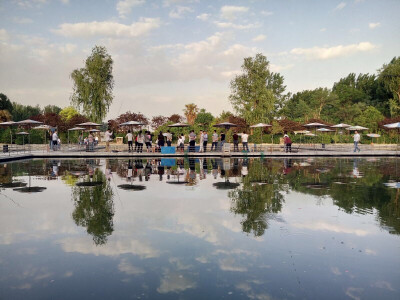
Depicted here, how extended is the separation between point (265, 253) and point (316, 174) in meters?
11.5

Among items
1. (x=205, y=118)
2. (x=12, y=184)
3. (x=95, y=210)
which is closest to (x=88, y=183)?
(x=12, y=184)

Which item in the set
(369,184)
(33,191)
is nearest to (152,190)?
(33,191)

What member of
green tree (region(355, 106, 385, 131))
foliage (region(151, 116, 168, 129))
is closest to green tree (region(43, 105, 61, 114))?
foliage (region(151, 116, 168, 129))

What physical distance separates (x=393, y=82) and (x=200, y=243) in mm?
67741

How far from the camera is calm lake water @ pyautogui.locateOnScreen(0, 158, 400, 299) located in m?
4.72

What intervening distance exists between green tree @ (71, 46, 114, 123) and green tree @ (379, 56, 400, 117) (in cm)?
4918

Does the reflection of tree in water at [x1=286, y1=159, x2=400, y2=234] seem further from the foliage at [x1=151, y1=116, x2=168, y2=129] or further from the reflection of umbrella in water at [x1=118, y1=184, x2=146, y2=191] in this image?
the foliage at [x1=151, y1=116, x2=168, y2=129]

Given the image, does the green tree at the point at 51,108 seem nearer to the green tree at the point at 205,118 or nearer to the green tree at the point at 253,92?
the green tree at the point at 205,118

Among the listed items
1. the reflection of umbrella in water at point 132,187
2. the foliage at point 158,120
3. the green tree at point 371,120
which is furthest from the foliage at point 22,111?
the reflection of umbrella in water at point 132,187

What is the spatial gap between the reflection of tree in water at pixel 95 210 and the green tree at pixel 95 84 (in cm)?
3627

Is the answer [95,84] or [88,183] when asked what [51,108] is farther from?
[88,183]

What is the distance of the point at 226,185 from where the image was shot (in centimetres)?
1312

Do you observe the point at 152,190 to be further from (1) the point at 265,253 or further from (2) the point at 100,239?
(1) the point at 265,253

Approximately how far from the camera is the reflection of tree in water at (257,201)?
7.75 metres
